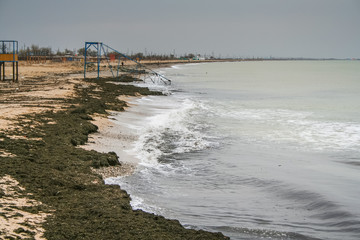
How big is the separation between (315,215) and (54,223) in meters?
4.90

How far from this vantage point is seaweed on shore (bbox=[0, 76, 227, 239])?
571 centimetres

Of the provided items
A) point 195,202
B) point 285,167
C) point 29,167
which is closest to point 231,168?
point 285,167

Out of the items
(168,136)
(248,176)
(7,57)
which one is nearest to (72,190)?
(248,176)

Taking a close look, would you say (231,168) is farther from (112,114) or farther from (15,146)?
(112,114)

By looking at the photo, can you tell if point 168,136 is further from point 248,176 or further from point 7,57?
point 7,57

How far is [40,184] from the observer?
7.24 meters

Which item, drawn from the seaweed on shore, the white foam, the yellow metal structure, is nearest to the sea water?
the white foam

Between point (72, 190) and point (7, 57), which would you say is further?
point (7, 57)

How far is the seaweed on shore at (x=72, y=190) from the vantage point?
5.71 meters

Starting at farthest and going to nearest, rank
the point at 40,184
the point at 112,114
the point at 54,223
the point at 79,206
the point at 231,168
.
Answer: the point at 112,114 → the point at 231,168 → the point at 40,184 → the point at 79,206 → the point at 54,223

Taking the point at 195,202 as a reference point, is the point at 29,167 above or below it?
above

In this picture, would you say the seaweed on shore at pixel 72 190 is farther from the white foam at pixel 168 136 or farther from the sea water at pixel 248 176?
the white foam at pixel 168 136

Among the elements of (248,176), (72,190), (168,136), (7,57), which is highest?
(7,57)

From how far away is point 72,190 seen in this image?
729 centimetres
